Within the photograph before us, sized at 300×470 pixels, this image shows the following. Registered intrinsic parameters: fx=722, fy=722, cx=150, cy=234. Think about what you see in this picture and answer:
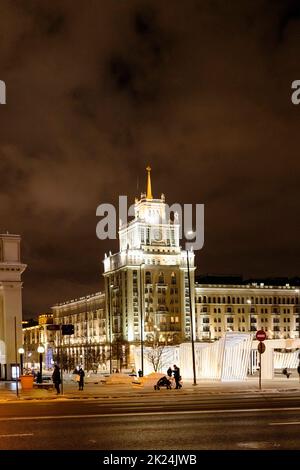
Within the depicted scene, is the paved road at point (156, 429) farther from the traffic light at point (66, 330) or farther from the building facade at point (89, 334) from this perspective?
the building facade at point (89, 334)

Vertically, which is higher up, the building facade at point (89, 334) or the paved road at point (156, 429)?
the paved road at point (156, 429)

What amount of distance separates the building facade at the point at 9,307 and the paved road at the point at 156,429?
144ft

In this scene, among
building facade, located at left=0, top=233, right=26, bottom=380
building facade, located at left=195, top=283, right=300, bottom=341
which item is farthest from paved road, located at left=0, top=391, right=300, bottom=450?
building facade, located at left=195, top=283, right=300, bottom=341

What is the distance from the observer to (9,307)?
217ft

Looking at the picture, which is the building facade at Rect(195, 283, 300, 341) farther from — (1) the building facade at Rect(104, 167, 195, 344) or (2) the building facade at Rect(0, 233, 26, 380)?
(2) the building facade at Rect(0, 233, 26, 380)

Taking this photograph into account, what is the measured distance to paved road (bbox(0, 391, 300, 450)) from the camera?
1443cm

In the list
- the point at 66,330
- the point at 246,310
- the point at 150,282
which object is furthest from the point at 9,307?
the point at 246,310

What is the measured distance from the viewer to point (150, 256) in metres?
162

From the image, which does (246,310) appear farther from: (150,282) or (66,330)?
(66,330)

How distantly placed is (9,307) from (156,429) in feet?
167

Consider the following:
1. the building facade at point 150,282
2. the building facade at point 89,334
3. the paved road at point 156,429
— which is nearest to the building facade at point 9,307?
the paved road at point 156,429

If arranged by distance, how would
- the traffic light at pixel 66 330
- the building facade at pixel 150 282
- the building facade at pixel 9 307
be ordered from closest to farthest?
1. the traffic light at pixel 66 330
2. the building facade at pixel 9 307
3. the building facade at pixel 150 282

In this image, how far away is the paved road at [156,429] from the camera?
14430 mm

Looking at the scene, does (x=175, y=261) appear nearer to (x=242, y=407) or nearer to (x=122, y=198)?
(x=122, y=198)
